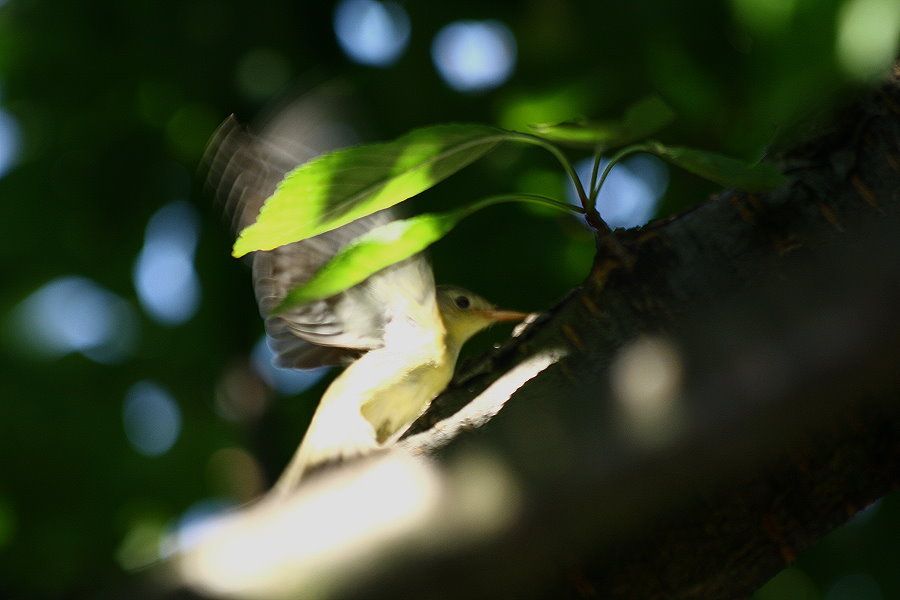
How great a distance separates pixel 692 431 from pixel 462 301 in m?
2.15

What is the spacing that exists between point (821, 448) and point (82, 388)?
2.90m

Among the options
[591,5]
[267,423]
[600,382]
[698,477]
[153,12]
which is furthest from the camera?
[267,423]

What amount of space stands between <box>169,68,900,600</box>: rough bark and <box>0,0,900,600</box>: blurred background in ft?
4.14

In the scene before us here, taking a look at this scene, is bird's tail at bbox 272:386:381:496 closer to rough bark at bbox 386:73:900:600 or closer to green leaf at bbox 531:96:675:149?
rough bark at bbox 386:73:900:600

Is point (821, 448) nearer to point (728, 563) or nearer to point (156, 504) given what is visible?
point (728, 563)

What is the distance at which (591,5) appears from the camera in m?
2.67

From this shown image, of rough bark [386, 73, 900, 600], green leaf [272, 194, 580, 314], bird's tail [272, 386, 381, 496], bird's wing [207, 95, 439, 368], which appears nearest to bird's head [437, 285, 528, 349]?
bird's wing [207, 95, 439, 368]

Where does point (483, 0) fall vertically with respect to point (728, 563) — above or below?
above

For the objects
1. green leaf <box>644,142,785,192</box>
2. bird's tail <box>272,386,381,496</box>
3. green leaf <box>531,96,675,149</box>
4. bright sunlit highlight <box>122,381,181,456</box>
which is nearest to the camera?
green leaf <box>644,142,785,192</box>

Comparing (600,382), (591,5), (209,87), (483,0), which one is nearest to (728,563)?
(600,382)

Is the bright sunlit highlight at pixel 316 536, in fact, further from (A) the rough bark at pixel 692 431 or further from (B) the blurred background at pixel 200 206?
(B) the blurred background at pixel 200 206

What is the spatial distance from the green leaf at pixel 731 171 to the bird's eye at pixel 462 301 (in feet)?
5.00

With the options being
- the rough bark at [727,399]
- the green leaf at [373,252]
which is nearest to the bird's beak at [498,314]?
the rough bark at [727,399]

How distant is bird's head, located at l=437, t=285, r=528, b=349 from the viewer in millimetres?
2824
